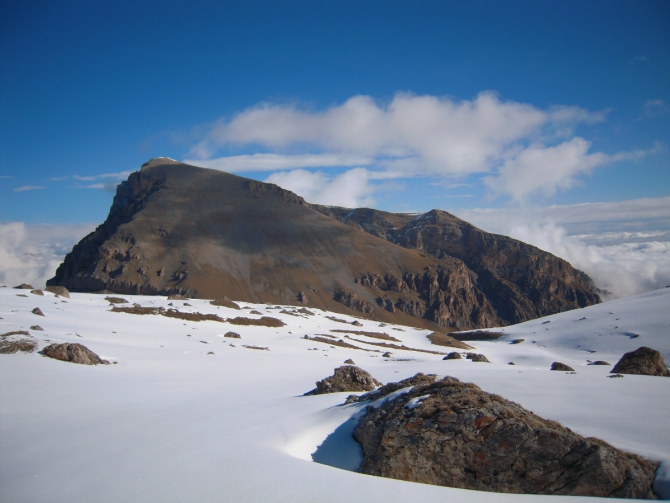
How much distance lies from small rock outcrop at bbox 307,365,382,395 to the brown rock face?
4.62 meters

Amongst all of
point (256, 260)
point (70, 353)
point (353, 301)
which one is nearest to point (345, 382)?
point (70, 353)

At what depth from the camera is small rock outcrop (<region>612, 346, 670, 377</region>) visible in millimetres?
14602

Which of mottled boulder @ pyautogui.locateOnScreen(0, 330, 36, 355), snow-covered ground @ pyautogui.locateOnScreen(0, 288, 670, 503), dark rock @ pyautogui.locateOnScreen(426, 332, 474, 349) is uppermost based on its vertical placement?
mottled boulder @ pyautogui.locateOnScreen(0, 330, 36, 355)

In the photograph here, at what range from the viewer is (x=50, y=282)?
138 metres

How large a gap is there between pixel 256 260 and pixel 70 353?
121m

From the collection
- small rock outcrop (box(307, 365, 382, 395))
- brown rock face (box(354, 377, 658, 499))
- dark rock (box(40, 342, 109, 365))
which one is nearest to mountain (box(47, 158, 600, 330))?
dark rock (box(40, 342, 109, 365))

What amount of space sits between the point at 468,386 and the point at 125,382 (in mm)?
9579

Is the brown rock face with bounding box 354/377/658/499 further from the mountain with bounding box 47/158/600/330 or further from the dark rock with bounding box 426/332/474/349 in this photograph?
the mountain with bounding box 47/158/600/330

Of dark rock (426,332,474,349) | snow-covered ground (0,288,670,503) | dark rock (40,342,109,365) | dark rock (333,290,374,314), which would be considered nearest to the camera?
snow-covered ground (0,288,670,503)

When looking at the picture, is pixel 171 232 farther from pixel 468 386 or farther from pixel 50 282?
pixel 468 386

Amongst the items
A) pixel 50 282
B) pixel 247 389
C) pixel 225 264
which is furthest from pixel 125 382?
pixel 50 282

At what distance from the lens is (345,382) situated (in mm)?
12086

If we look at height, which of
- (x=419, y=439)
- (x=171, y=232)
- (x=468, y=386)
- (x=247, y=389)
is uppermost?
(x=171, y=232)

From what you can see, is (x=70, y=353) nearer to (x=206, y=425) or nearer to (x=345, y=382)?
(x=206, y=425)
